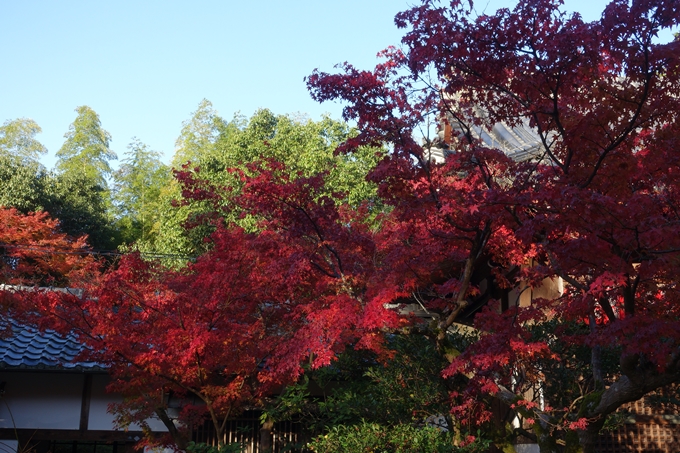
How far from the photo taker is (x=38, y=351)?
10.4m

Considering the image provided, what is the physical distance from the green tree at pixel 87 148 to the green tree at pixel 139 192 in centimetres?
104

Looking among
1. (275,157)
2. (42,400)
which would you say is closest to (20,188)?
(275,157)

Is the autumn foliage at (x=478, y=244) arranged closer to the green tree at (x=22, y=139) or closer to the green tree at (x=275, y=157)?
the green tree at (x=275, y=157)

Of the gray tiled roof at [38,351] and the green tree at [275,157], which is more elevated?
the green tree at [275,157]

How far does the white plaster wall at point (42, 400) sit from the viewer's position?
34.5ft

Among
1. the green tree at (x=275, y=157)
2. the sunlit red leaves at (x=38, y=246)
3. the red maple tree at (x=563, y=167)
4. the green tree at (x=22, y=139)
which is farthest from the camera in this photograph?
the green tree at (x=22, y=139)

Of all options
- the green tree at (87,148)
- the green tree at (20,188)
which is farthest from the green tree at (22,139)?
the green tree at (20,188)

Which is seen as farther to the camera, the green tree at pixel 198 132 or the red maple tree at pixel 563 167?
the green tree at pixel 198 132

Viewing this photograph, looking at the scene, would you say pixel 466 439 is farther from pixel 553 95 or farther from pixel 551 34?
pixel 551 34

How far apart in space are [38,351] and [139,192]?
1045 inches

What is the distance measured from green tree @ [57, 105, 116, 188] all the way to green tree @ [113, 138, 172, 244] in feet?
3.40

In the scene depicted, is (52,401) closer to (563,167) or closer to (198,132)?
(563,167)

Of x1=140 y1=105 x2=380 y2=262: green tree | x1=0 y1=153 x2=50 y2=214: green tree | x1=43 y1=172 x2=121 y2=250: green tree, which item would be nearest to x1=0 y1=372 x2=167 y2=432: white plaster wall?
x1=140 y1=105 x2=380 y2=262: green tree

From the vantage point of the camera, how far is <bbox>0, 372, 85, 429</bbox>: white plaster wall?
34.5 ft
